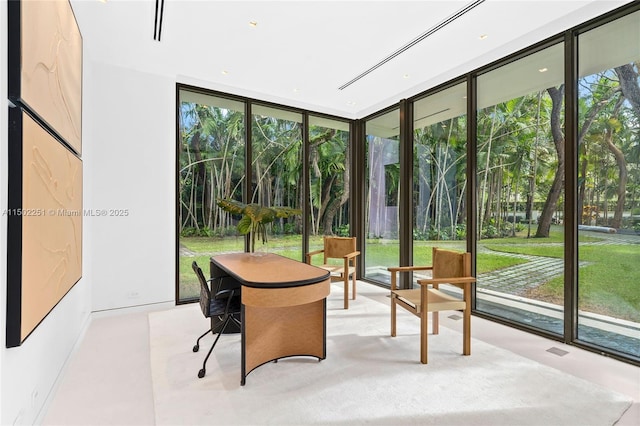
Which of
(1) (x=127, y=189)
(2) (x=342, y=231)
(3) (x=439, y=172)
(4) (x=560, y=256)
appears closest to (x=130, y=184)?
(1) (x=127, y=189)

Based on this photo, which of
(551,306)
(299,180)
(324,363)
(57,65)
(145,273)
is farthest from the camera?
(299,180)

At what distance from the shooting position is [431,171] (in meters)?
4.63

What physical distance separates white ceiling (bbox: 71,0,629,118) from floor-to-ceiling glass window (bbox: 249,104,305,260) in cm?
64

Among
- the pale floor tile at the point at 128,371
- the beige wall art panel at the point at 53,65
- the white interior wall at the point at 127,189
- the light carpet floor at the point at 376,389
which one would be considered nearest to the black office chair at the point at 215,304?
the light carpet floor at the point at 376,389

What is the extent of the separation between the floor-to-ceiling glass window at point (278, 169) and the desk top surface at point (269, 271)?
169 cm

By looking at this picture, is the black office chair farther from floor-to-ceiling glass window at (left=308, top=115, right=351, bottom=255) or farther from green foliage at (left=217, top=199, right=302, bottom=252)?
floor-to-ceiling glass window at (left=308, top=115, right=351, bottom=255)

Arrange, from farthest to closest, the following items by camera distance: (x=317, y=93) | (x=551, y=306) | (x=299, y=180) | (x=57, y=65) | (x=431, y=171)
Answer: (x=299, y=180) < (x=317, y=93) < (x=431, y=171) < (x=551, y=306) < (x=57, y=65)

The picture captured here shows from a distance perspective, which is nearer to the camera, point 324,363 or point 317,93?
point 324,363

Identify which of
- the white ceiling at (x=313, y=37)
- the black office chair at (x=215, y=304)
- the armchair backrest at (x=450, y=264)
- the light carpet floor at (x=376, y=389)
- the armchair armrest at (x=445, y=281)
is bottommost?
the light carpet floor at (x=376, y=389)

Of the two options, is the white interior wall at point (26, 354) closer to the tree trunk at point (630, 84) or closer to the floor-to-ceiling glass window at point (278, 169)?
the floor-to-ceiling glass window at point (278, 169)

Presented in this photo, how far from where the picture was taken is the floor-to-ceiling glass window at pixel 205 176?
177 inches

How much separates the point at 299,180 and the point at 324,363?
127 inches

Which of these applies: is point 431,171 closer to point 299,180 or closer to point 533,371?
point 299,180

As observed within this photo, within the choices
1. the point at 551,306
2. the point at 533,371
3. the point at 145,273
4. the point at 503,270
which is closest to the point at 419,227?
the point at 503,270
